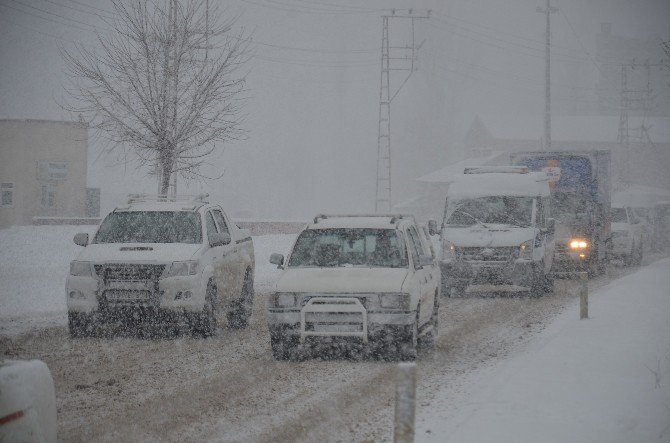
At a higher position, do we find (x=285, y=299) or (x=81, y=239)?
(x=81, y=239)

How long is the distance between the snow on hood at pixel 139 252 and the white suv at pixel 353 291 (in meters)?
2.15

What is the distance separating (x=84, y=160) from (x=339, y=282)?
45.9 metres

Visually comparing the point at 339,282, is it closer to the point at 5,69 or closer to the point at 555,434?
the point at 555,434

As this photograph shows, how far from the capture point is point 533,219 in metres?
20.6

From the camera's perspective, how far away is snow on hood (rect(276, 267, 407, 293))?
11.2 m

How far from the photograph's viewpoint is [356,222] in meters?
12.6

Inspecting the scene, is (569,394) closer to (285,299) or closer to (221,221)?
(285,299)

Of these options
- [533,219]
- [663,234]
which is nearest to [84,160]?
[663,234]

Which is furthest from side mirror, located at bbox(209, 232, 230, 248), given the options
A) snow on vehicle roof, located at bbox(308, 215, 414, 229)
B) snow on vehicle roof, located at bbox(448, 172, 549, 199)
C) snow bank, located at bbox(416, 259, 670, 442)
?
snow on vehicle roof, located at bbox(448, 172, 549, 199)

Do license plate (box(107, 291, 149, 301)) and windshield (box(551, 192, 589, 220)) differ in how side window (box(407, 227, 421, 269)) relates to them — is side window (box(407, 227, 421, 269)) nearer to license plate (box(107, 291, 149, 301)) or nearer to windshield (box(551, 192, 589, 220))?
license plate (box(107, 291, 149, 301))

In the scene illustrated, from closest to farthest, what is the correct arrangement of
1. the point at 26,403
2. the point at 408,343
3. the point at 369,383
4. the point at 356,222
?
the point at 26,403
the point at 369,383
the point at 408,343
the point at 356,222

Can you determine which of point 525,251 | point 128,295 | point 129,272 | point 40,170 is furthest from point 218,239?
point 40,170

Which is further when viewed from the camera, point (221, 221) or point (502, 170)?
point (502, 170)

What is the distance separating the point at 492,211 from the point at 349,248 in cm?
941
